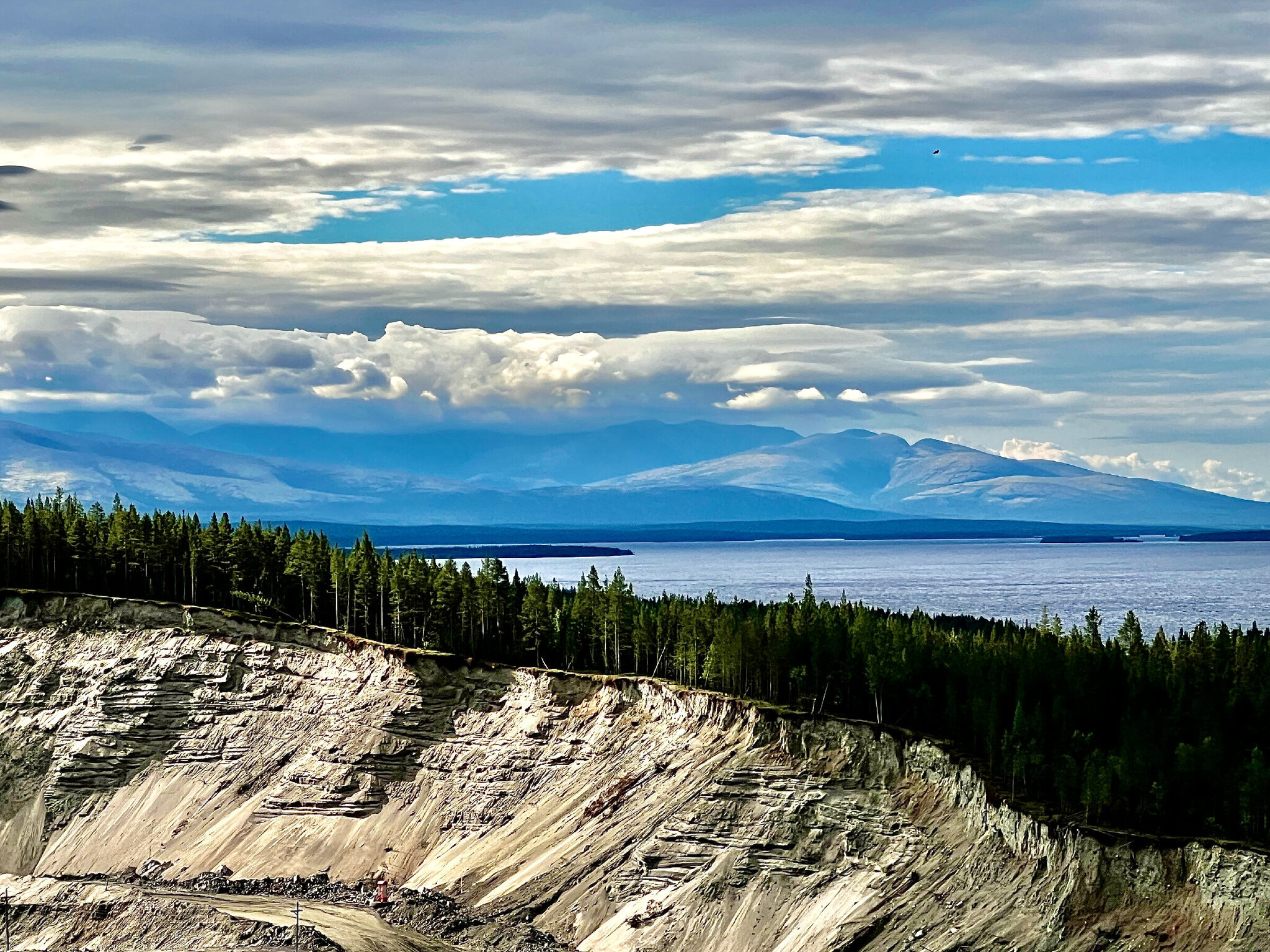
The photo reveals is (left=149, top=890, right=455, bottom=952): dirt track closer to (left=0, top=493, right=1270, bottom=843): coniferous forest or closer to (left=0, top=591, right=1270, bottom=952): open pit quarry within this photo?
(left=0, top=591, right=1270, bottom=952): open pit quarry

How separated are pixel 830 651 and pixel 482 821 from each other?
26445 mm

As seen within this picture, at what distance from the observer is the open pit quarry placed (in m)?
86.8

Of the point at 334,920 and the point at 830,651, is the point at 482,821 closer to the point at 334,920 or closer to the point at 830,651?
the point at 334,920

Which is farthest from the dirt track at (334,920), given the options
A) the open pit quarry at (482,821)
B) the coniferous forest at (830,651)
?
the coniferous forest at (830,651)

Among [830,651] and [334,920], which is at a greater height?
[830,651]

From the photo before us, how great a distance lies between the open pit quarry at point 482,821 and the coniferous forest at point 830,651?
6730mm

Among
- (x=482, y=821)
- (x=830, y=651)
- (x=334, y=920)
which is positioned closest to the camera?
(x=334, y=920)

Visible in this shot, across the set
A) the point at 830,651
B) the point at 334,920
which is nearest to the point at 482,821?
the point at 334,920

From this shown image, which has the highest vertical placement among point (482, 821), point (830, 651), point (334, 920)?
point (830, 651)

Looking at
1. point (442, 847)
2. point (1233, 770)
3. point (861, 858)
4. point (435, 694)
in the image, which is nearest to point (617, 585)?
point (435, 694)

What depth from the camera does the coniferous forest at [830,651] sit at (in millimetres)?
91625

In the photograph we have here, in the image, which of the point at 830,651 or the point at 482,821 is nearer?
the point at 482,821

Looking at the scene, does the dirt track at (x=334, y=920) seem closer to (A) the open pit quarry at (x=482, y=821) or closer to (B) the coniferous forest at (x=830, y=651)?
(A) the open pit quarry at (x=482, y=821)

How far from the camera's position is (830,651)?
11269 cm
